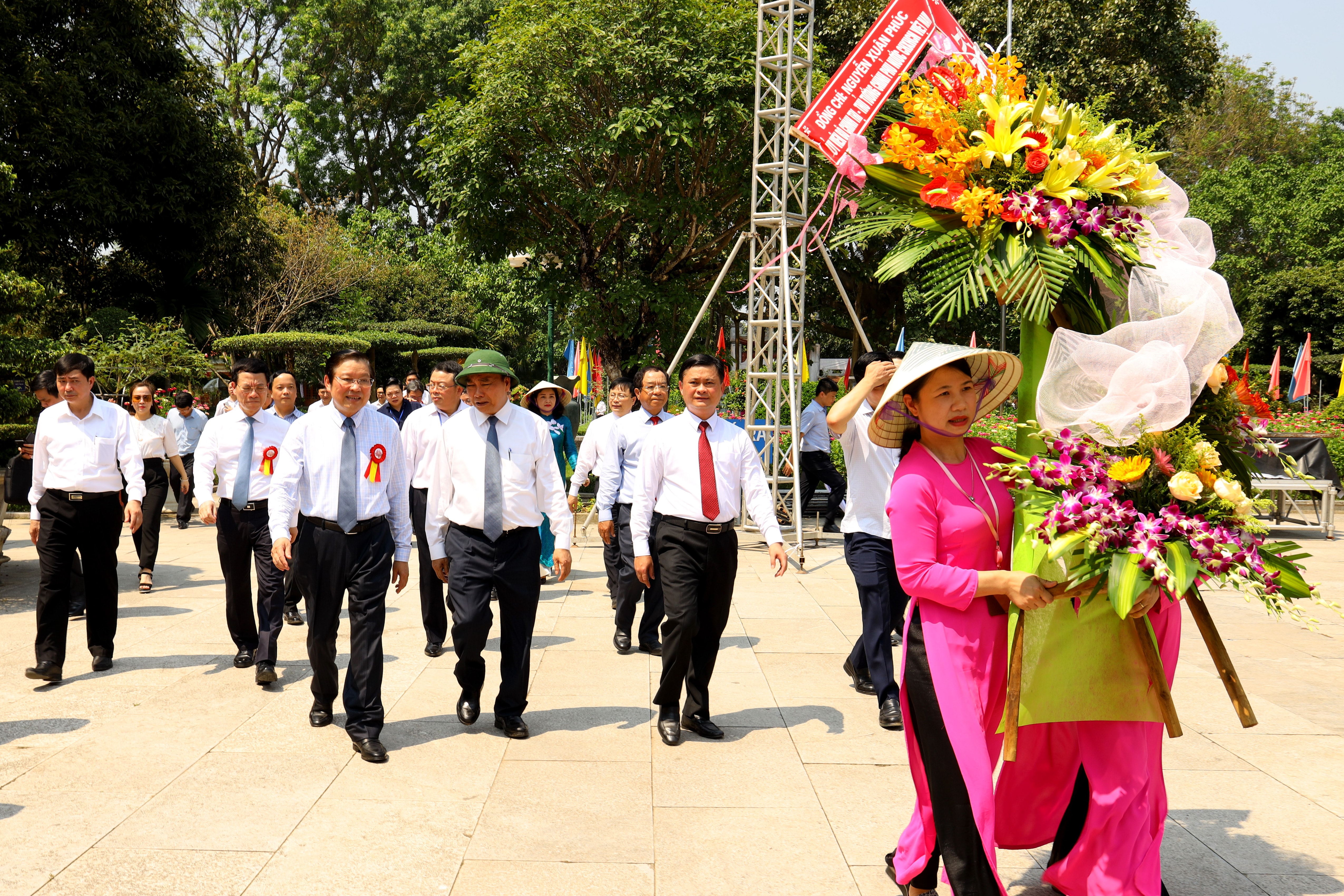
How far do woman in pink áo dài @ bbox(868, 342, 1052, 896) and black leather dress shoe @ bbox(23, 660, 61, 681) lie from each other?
500 centimetres

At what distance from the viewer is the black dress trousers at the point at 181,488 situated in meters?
11.8

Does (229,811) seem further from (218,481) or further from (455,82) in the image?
(455,82)

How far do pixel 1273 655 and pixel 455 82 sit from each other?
3456cm

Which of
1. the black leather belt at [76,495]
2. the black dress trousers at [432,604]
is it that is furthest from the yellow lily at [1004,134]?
the black leather belt at [76,495]

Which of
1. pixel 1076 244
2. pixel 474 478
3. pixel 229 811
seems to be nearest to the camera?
pixel 1076 244

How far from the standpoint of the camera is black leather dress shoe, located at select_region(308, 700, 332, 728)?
5.10 metres

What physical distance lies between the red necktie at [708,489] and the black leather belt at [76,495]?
3783 mm

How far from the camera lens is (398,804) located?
4.08m

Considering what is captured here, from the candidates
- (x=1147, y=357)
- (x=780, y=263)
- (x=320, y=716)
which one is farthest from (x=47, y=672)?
(x=780, y=263)

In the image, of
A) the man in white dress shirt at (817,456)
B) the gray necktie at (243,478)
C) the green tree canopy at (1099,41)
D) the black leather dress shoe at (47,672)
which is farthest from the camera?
the green tree canopy at (1099,41)

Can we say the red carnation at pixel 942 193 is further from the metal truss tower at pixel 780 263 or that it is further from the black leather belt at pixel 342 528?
the metal truss tower at pixel 780 263

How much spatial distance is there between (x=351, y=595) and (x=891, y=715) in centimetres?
276

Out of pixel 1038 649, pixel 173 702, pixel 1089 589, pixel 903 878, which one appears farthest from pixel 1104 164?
pixel 173 702

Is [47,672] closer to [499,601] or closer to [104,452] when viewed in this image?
[104,452]
